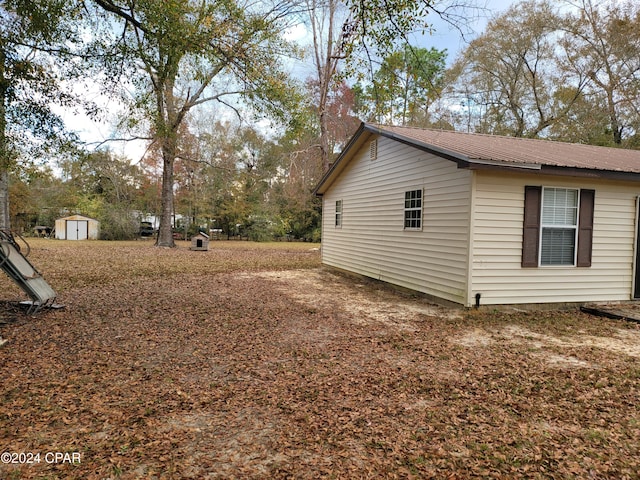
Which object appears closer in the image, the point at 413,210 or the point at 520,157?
the point at 520,157

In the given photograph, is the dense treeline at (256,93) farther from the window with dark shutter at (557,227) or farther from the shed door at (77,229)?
the window with dark shutter at (557,227)

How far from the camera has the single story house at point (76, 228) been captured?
27.5m

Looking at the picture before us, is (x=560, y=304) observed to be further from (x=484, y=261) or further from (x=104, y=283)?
(x=104, y=283)

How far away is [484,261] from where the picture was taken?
6.89 m

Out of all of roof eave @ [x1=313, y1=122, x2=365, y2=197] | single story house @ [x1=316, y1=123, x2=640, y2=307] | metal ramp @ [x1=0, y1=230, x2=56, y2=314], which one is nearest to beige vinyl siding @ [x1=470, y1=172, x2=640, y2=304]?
single story house @ [x1=316, y1=123, x2=640, y2=307]

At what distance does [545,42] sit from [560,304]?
62.9 ft

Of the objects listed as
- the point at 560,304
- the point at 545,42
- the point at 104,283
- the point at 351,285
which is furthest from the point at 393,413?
the point at 545,42

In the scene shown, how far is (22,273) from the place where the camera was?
5.95 meters

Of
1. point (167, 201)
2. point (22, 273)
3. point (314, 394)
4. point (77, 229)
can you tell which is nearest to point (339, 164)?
point (22, 273)

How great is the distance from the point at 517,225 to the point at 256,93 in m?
5.10

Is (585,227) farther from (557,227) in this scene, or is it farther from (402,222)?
(402,222)

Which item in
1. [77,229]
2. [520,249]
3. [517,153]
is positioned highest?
[517,153]

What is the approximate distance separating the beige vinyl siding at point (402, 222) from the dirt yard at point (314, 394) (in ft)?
3.69

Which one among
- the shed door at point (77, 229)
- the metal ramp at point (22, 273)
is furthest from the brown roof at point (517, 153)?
the shed door at point (77, 229)
